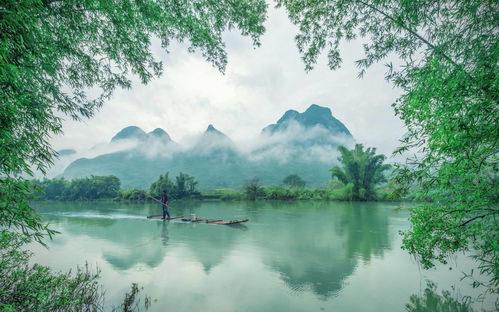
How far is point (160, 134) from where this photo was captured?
18688cm

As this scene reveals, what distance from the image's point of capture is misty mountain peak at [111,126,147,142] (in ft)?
618

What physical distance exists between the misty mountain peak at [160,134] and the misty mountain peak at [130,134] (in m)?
5.26

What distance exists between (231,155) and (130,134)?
9021 cm

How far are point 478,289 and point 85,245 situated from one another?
12362 mm

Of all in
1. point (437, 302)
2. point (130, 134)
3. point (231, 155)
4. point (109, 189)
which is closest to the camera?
point (437, 302)

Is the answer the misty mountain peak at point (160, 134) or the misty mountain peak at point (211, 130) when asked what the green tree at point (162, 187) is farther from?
the misty mountain peak at point (160, 134)

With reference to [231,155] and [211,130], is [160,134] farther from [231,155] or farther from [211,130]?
[231,155]

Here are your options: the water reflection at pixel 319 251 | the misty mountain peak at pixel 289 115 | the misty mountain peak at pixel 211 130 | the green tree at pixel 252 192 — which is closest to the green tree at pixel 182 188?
the green tree at pixel 252 192

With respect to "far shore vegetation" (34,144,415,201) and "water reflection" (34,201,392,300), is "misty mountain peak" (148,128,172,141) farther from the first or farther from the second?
"water reflection" (34,201,392,300)

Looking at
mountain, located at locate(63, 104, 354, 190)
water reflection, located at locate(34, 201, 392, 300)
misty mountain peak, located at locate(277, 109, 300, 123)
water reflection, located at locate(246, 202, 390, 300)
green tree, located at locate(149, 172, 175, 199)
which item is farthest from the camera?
misty mountain peak, located at locate(277, 109, 300, 123)

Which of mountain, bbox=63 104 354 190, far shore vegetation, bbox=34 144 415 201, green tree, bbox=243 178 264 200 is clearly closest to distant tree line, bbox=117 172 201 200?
far shore vegetation, bbox=34 144 415 201

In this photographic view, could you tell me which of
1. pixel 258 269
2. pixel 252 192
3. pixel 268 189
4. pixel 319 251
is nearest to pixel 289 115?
pixel 268 189

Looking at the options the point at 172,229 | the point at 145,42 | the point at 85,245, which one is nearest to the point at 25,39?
the point at 145,42

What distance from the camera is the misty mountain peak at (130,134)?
18825 centimetres
